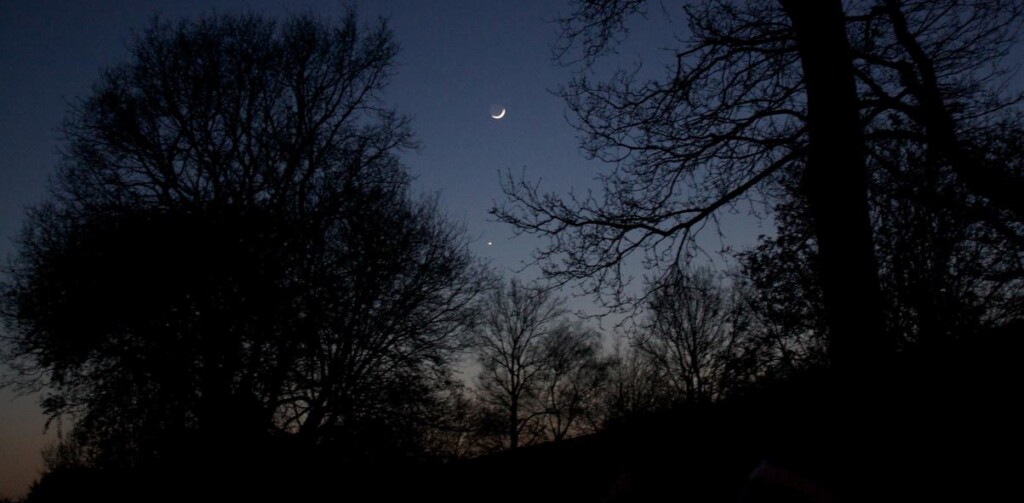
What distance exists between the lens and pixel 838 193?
6242 mm

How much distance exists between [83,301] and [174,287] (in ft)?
6.15

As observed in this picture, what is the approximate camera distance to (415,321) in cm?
1698

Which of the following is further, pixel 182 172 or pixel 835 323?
pixel 182 172

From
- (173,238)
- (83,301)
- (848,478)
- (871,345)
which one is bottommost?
(848,478)

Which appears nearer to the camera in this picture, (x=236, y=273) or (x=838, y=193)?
(x=838, y=193)

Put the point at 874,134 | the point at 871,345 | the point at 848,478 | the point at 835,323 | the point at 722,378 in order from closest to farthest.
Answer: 1. the point at 848,478
2. the point at 871,345
3. the point at 835,323
4. the point at 874,134
5. the point at 722,378

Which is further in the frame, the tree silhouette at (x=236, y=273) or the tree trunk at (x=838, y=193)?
the tree silhouette at (x=236, y=273)

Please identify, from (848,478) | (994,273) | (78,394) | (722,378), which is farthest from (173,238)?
(994,273)

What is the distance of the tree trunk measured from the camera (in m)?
5.78

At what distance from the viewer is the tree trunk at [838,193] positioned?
228 inches

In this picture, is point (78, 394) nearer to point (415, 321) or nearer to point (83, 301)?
point (83, 301)

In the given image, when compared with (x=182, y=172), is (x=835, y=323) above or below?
below

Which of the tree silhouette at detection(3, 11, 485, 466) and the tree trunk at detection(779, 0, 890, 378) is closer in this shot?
the tree trunk at detection(779, 0, 890, 378)

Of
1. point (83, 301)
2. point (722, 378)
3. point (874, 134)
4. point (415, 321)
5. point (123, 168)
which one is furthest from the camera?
point (415, 321)
